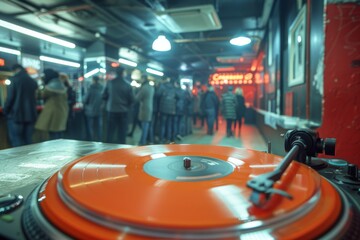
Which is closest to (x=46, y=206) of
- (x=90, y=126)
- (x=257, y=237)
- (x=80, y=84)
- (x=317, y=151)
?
(x=257, y=237)

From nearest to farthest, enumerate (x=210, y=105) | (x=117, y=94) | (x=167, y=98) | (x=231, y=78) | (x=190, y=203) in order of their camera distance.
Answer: (x=190, y=203), (x=117, y=94), (x=167, y=98), (x=210, y=105), (x=231, y=78)

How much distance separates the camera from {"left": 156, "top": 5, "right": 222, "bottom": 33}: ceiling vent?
424 cm

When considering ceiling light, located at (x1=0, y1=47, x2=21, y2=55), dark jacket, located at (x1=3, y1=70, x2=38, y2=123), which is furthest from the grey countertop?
ceiling light, located at (x1=0, y1=47, x2=21, y2=55)

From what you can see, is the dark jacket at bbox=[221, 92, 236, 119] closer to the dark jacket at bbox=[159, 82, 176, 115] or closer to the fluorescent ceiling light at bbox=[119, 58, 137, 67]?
the dark jacket at bbox=[159, 82, 176, 115]

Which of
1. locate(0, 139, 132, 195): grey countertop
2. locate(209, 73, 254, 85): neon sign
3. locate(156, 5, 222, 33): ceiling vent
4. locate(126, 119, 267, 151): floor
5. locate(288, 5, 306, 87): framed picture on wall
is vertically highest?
locate(209, 73, 254, 85): neon sign

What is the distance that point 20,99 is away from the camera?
13.3 feet

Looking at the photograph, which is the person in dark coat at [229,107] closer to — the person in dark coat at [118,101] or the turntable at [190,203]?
the person in dark coat at [118,101]

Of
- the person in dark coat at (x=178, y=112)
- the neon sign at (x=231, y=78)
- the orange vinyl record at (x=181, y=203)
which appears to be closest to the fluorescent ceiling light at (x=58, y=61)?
the person in dark coat at (x=178, y=112)

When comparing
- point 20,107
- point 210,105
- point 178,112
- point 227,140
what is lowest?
point 227,140

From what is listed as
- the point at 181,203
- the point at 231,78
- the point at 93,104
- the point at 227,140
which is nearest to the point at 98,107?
the point at 93,104

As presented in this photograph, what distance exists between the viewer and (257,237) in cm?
36

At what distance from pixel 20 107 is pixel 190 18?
3342 millimetres

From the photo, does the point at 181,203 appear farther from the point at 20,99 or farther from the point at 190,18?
the point at 190,18

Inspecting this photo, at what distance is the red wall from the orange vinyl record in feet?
3.47
